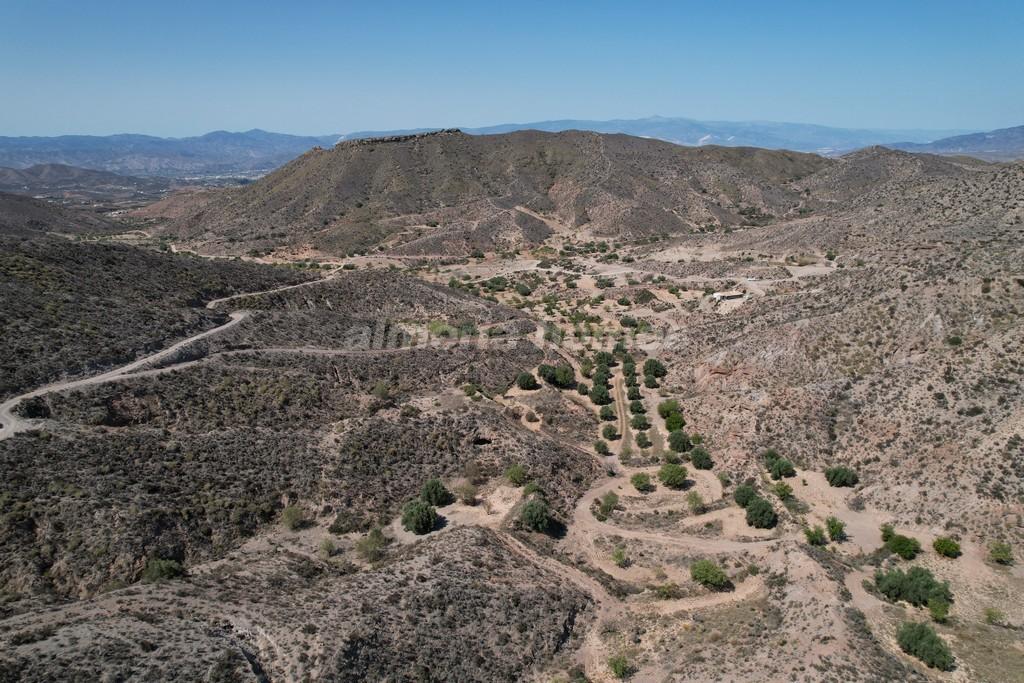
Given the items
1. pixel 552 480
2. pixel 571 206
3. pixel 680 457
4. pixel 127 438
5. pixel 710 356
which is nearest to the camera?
pixel 127 438

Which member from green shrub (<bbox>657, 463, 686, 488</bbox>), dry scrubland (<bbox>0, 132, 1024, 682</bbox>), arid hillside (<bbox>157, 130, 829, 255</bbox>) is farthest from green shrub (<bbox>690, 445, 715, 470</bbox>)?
arid hillside (<bbox>157, 130, 829, 255</bbox>)

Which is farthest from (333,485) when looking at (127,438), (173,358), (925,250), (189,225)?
(189,225)

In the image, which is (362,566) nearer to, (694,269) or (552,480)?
(552,480)

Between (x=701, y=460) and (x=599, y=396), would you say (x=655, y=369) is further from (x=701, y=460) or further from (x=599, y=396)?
(x=701, y=460)

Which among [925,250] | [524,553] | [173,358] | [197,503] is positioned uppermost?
[925,250]

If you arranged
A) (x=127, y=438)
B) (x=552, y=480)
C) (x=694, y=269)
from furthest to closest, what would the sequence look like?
1. (x=694, y=269)
2. (x=552, y=480)
3. (x=127, y=438)

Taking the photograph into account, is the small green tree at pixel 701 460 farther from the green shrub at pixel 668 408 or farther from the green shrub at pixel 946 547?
the green shrub at pixel 946 547

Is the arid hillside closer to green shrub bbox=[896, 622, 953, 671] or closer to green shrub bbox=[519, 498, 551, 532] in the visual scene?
green shrub bbox=[519, 498, 551, 532]

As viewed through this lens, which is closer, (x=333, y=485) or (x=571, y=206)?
(x=333, y=485)
